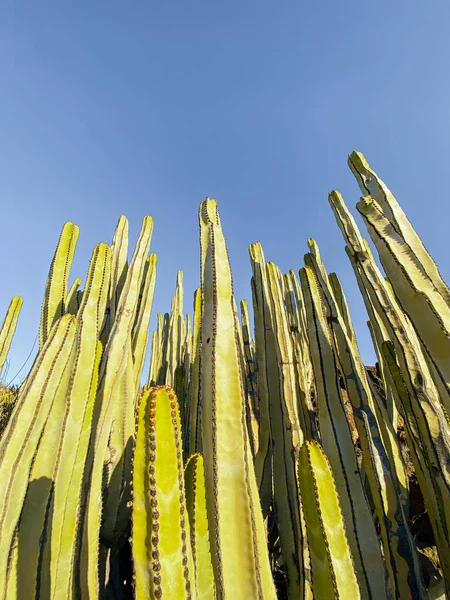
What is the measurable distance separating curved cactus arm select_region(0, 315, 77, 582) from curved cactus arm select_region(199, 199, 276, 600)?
2.63 feet

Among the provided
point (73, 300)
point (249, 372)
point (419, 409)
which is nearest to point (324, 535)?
point (419, 409)

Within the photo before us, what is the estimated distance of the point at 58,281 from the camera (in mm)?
2602

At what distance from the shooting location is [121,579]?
2051 mm

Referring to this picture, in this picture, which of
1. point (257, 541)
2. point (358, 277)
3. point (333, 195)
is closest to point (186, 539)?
point (257, 541)

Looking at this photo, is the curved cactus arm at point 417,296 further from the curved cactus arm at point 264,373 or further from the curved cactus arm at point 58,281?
the curved cactus arm at point 58,281

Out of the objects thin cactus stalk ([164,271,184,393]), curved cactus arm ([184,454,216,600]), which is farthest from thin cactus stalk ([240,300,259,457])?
curved cactus arm ([184,454,216,600])

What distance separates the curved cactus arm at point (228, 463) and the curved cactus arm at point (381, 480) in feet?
3.46

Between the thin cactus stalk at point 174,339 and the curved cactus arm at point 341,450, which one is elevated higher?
the thin cactus stalk at point 174,339

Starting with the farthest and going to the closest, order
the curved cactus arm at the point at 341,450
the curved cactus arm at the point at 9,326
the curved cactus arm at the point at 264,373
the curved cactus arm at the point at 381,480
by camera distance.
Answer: the curved cactus arm at the point at 9,326 < the curved cactus arm at the point at 264,373 < the curved cactus arm at the point at 381,480 < the curved cactus arm at the point at 341,450

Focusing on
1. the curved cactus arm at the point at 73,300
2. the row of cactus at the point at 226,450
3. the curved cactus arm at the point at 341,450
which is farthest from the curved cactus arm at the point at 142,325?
the curved cactus arm at the point at 341,450

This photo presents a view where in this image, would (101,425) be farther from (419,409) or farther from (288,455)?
(419,409)

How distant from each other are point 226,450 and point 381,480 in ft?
4.23

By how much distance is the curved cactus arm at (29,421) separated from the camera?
1410 millimetres

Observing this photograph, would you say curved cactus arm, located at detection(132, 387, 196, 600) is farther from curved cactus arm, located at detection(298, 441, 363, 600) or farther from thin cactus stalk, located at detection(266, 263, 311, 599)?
thin cactus stalk, located at detection(266, 263, 311, 599)
